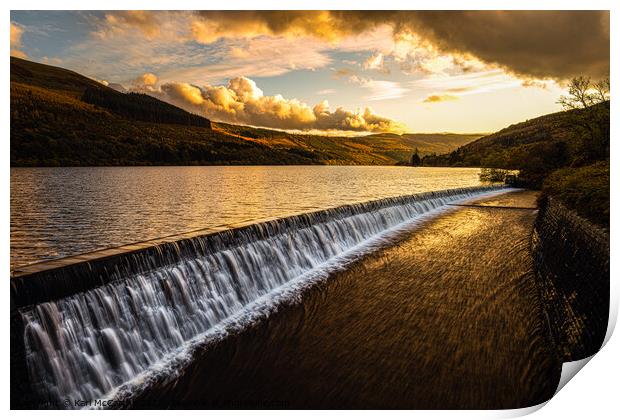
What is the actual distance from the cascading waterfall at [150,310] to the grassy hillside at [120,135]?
588 centimetres

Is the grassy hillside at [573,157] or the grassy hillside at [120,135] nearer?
the grassy hillside at [573,157]

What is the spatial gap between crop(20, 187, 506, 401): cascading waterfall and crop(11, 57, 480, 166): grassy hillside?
5.88 m

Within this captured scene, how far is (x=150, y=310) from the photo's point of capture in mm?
4801

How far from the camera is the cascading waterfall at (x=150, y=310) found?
3.78 metres

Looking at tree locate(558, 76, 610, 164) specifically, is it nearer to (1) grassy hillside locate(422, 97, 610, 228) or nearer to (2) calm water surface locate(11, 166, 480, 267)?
(1) grassy hillside locate(422, 97, 610, 228)

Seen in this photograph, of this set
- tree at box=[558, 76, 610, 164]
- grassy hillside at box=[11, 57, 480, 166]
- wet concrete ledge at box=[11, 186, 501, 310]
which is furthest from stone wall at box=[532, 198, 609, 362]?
grassy hillside at box=[11, 57, 480, 166]

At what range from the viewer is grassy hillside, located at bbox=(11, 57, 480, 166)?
14.2m

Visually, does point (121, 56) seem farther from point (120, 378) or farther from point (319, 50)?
point (120, 378)

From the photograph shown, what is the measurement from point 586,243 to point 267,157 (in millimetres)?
39546

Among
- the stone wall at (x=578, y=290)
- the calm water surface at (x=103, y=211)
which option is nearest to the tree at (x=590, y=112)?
the stone wall at (x=578, y=290)

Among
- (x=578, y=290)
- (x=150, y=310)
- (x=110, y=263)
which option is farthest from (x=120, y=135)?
(x=578, y=290)

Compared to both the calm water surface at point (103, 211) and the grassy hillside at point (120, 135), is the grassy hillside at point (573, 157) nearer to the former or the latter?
the grassy hillside at point (120, 135)

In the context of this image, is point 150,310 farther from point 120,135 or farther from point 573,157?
A: point 120,135

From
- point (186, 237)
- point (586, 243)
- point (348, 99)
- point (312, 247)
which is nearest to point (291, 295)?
point (186, 237)
